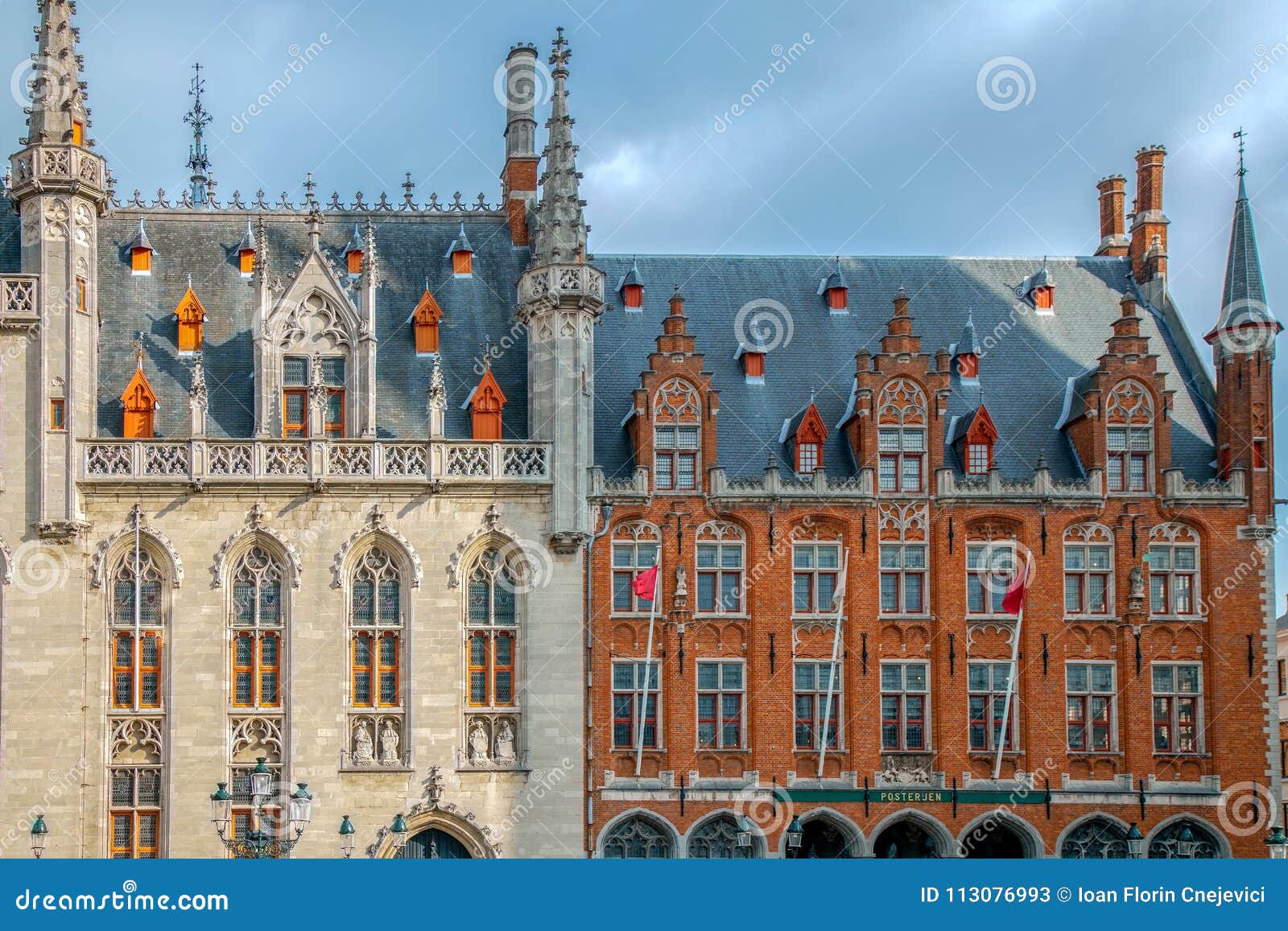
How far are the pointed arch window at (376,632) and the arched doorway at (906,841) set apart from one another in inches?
477

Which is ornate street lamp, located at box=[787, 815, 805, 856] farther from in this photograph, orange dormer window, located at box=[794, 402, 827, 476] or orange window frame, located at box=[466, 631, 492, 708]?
orange dormer window, located at box=[794, 402, 827, 476]

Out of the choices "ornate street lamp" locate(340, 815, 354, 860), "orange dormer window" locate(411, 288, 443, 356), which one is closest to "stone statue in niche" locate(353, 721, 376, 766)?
"ornate street lamp" locate(340, 815, 354, 860)

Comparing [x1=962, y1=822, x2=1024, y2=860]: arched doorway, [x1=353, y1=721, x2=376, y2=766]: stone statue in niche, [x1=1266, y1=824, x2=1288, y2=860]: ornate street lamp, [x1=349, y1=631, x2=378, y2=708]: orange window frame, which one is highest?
[x1=349, y1=631, x2=378, y2=708]: orange window frame

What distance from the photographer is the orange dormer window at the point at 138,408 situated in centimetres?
4519

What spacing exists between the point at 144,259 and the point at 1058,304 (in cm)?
2429

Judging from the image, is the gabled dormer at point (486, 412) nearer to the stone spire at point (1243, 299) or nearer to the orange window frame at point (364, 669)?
the orange window frame at point (364, 669)

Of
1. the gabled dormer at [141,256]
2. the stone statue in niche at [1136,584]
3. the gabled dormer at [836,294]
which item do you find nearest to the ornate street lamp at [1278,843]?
the stone statue in niche at [1136,584]

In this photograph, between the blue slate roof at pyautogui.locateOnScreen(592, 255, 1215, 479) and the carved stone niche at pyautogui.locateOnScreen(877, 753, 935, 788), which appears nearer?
the carved stone niche at pyautogui.locateOnScreen(877, 753, 935, 788)

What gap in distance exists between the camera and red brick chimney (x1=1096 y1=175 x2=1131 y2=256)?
5425cm

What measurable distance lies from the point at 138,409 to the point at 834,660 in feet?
57.9

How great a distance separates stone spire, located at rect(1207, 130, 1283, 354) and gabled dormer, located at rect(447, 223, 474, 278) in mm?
19126

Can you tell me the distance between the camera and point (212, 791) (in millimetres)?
43281

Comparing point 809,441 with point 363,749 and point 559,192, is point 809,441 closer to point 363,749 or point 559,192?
point 559,192

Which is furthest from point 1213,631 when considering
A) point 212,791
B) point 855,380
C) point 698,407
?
point 212,791
